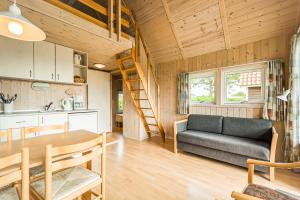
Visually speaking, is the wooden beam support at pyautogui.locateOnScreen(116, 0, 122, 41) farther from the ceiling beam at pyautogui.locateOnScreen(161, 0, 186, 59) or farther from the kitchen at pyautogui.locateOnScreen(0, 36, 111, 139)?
the kitchen at pyautogui.locateOnScreen(0, 36, 111, 139)

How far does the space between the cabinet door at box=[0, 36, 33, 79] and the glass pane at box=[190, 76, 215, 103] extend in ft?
11.7

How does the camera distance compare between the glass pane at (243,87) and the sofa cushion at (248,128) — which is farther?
the glass pane at (243,87)

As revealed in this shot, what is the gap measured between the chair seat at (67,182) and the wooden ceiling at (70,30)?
1.99 meters

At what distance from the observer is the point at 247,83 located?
304 cm

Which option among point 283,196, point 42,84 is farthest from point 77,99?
point 283,196

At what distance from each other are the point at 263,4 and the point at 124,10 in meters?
2.62

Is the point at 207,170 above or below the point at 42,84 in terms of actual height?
below

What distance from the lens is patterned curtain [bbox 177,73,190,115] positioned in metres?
3.80

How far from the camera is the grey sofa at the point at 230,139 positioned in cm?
221

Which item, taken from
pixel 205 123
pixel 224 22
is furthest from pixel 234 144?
pixel 224 22

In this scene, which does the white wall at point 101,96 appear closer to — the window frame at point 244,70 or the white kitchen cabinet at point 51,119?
the white kitchen cabinet at point 51,119

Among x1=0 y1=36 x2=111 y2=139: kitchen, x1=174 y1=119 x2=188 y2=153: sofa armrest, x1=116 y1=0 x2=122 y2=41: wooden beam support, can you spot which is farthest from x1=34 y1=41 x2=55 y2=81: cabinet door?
x1=174 y1=119 x2=188 y2=153: sofa armrest

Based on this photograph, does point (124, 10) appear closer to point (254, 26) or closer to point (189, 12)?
point (189, 12)

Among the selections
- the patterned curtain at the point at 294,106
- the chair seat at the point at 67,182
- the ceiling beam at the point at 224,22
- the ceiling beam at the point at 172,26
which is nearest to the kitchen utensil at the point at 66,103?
the chair seat at the point at 67,182
